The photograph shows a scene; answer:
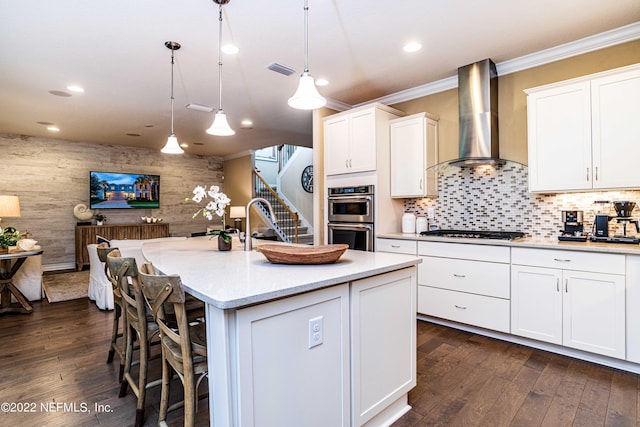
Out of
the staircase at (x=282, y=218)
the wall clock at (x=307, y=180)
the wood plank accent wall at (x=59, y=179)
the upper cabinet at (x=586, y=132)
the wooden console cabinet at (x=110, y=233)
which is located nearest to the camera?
the upper cabinet at (x=586, y=132)

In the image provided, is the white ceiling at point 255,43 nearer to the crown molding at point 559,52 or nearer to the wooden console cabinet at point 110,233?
the crown molding at point 559,52

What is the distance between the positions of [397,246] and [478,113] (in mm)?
1620

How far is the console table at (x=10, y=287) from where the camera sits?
398 centimetres

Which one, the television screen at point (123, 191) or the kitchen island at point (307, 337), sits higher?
the television screen at point (123, 191)

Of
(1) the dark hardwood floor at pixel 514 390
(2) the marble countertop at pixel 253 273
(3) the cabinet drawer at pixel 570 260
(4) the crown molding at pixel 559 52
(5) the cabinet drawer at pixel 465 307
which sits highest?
(4) the crown molding at pixel 559 52

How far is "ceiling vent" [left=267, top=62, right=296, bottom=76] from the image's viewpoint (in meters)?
3.40

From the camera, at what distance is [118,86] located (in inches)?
154

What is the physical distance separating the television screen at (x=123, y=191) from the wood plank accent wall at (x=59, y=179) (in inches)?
6.6

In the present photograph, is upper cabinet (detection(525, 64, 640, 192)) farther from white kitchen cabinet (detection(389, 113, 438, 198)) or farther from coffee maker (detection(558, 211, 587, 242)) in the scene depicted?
white kitchen cabinet (detection(389, 113, 438, 198))

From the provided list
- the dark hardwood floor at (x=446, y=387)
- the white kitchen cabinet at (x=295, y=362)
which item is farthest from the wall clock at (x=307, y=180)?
the white kitchen cabinet at (x=295, y=362)

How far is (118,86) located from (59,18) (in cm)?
145

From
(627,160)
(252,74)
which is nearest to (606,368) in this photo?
(627,160)

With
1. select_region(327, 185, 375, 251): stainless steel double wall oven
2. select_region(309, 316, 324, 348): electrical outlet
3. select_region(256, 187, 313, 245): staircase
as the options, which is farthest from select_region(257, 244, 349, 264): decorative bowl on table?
select_region(256, 187, 313, 245): staircase

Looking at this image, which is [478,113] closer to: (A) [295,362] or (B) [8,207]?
(A) [295,362]
